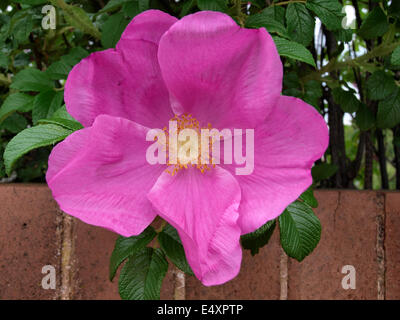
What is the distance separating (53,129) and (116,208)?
16 centimetres

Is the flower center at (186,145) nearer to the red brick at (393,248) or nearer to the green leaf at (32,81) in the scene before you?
the green leaf at (32,81)

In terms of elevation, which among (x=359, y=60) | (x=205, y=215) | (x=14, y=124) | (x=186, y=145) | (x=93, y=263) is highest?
(x=359, y=60)

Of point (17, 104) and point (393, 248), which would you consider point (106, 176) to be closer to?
point (17, 104)

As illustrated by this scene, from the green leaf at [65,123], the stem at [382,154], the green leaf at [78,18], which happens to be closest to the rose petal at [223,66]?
the green leaf at [65,123]

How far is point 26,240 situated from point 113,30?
20.3 inches

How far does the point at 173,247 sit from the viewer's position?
678 millimetres

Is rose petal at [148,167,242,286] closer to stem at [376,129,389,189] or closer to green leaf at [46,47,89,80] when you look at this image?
green leaf at [46,47,89,80]

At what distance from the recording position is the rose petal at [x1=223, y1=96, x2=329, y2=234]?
46 cm

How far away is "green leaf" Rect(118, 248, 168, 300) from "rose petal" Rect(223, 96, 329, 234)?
0.27 metres

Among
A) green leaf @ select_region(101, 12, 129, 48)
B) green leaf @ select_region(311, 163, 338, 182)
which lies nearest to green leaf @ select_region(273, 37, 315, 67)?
green leaf @ select_region(101, 12, 129, 48)

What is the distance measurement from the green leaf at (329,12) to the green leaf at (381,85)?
0.20m

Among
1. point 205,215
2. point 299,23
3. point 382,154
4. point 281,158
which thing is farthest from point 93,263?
point 382,154

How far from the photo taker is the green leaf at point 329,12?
68cm
